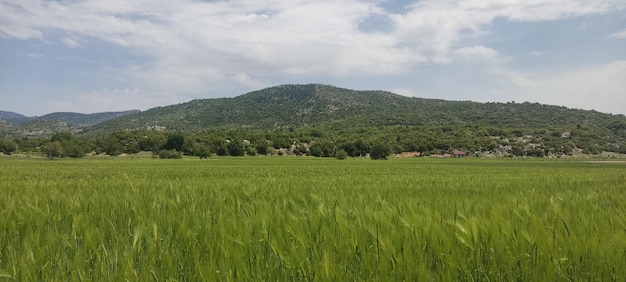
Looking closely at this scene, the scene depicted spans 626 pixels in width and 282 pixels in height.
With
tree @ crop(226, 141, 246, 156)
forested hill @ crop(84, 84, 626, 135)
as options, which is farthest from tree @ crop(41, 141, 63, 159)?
forested hill @ crop(84, 84, 626, 135)

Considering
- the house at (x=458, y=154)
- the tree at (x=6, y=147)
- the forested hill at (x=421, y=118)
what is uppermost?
the forested hill at (x=421, y=118)

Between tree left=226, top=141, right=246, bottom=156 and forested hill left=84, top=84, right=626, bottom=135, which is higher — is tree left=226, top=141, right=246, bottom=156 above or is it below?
below

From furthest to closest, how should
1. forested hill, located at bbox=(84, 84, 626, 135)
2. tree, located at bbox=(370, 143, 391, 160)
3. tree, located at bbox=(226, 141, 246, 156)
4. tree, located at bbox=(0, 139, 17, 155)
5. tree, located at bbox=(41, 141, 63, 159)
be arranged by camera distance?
forested hill, located at bbox=(84, 84, 626, 135) < tree, located at bbox=(226, 141, 246, 156) < tree, located at bbox=(0, 139, 17, 155) < tree, located at bbox=(370, 143, 391, 160) < tree, located at bbox=(41, 141, 63, 159)

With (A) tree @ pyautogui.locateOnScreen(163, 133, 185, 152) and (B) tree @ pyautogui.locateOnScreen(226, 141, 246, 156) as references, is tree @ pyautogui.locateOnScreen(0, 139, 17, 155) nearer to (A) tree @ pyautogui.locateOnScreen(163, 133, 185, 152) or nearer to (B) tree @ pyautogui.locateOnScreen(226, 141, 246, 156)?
(A) tree @ pyautogui.locateOnScreen(163, 133, 185, 152)

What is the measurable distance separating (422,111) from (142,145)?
117031 mm

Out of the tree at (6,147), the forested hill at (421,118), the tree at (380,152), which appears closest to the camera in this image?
the tree at (380,152)

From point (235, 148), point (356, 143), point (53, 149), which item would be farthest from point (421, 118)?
point (53, 149)

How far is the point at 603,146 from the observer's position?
103938 mm

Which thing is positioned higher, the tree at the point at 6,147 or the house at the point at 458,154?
the tree at the point at 6,147

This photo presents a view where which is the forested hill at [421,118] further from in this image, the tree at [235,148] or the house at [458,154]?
the tree at [235,148]

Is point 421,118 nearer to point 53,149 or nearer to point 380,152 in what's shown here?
point 380,152

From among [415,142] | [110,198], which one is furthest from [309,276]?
[415,142]

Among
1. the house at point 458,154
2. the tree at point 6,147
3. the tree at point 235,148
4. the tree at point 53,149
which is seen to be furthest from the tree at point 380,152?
the tree at point 6,147

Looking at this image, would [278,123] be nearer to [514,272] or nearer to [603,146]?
[603,146]
